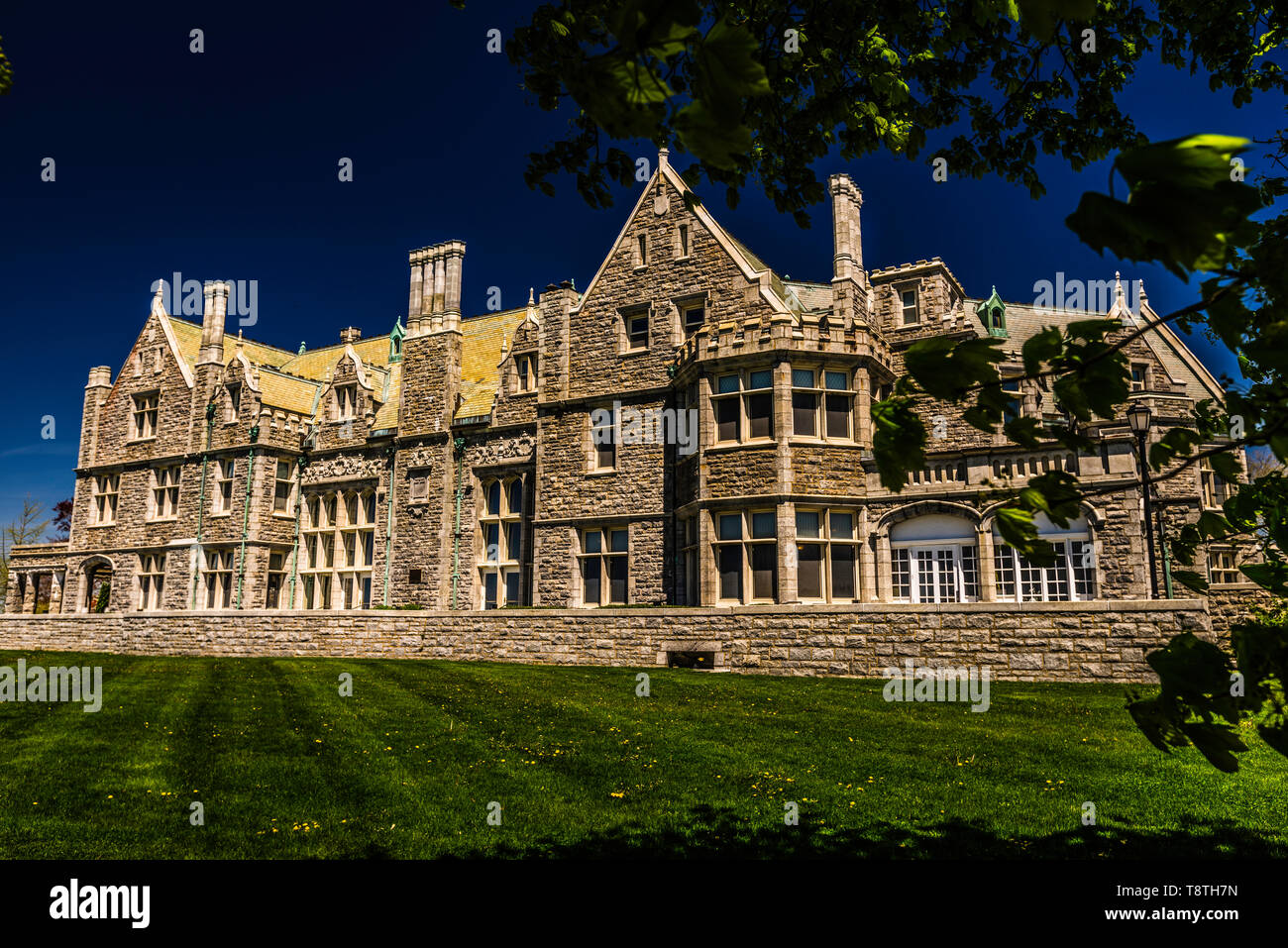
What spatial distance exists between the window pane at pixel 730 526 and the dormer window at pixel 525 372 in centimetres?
925

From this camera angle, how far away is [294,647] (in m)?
23.2

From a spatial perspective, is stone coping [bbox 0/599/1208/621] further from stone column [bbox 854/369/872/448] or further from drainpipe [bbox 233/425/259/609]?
drainpipe [bbox 233/425/259/609]

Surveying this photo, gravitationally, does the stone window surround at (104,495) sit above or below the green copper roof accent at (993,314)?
below

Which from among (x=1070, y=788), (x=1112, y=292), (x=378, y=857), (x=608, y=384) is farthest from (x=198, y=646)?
(x=1112, y=292)

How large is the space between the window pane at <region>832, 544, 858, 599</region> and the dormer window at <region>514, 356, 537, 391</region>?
37.6 feet

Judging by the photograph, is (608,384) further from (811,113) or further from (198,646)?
(811,113)

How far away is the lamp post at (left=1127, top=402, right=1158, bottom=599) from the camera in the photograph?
16.5 m

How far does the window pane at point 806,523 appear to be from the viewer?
2067 cm

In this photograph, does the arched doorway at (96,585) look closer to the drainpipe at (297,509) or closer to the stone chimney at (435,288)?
the drainpipe at (297,509)

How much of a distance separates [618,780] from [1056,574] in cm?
1542

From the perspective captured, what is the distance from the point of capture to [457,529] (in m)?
28.2

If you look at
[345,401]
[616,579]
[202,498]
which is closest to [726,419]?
[616,579]

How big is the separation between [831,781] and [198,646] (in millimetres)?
22356

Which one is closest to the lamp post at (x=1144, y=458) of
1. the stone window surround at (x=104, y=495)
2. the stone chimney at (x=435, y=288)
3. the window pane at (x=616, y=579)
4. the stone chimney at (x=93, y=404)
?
the window pane at (x=616, y=579)
